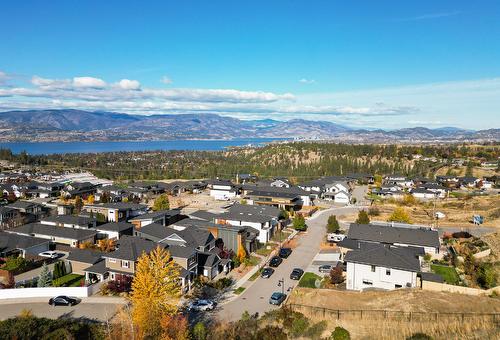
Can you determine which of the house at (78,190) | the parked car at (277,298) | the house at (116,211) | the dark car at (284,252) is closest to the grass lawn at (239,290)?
the parked car at (277,298)

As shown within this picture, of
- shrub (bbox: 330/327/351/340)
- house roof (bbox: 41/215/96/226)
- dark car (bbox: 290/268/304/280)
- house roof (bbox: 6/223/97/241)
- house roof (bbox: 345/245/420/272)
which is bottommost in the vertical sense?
dark car (bbox: 290/268/304/280)

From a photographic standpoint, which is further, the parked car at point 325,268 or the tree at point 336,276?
the parked car at point 325,268

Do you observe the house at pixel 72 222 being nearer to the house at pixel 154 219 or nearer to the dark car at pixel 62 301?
the house at pixel 154 219

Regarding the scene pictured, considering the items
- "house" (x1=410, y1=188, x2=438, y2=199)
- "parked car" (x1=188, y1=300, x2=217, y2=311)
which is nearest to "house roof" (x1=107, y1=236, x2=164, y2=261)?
"parked car" (x1=188, y1=300, x2=217, y2=311)

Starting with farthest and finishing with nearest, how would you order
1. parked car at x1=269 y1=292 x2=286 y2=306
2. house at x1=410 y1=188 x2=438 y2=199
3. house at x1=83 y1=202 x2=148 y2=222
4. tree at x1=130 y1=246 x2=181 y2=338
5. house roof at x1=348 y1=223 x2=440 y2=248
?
house at x1=410 y1=188 x2=438 y2=199 → house at x1=83 y1=202 x2=148 y2=222 → house roof at x1=348 y1=223 x2=440 y2=248 → parked car at x1=269 y1=292 x2=286 y2=306 → tree at x1=130 y1=246 x2=181 y2=338

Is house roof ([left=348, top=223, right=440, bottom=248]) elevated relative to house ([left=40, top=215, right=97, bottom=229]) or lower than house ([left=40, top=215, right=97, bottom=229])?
elevated

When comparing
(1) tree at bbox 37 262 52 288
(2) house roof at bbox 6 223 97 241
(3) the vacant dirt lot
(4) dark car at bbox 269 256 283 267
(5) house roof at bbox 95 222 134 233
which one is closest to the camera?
(3) the vacant dirt lot

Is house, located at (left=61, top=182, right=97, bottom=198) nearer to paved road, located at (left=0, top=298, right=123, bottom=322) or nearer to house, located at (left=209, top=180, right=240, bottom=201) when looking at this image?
house, located at (left=209, top=180, right=240, bottom=201)

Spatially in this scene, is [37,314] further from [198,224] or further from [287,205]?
[287,205]
